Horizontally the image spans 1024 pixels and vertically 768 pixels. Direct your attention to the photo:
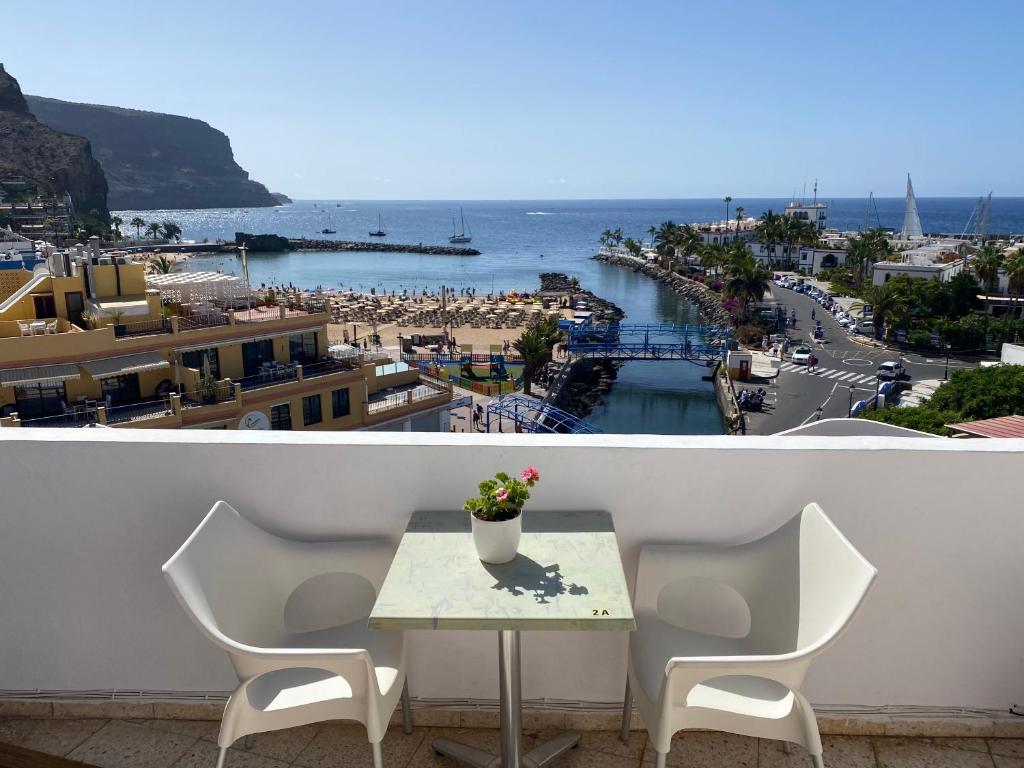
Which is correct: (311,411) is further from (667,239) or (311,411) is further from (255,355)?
(667,239)

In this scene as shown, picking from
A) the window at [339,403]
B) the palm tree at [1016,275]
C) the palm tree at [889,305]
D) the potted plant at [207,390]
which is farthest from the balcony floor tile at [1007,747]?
the palm tree at [1016,275]

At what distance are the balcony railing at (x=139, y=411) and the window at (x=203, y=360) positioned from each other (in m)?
0.98

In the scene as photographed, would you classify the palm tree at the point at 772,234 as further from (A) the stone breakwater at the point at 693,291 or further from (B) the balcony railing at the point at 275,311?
(B) the balcony railing at the point at 275,311

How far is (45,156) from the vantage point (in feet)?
275

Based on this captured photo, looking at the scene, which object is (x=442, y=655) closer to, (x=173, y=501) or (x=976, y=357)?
(x=173, y=501)

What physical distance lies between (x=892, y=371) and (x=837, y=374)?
208 centimetres

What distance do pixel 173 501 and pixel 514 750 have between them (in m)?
1.22

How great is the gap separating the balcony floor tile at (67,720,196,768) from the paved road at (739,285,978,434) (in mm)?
22160

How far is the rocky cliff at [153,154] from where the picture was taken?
153625mm

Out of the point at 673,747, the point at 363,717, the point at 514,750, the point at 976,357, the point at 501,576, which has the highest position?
the point at 501,576

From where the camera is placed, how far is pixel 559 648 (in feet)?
7.41

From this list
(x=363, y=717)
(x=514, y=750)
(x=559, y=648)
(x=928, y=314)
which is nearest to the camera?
(x=363, y=717)

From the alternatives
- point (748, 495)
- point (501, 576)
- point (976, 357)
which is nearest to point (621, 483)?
point (748, 495)

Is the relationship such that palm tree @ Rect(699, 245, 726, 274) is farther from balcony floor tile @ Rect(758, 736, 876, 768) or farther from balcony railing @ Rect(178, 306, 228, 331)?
balcony floor tile @ Rect(758, 736, 876, 768)
